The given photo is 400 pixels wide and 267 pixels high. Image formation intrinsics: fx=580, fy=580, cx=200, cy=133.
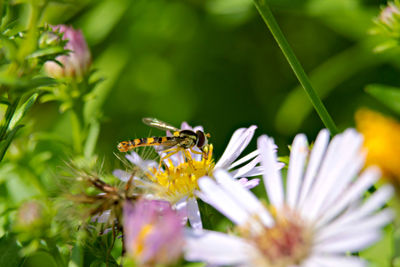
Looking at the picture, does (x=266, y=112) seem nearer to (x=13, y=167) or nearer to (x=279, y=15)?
(x=279, y=15)

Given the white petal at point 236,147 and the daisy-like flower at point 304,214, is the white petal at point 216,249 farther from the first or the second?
the white petal at point 236,147

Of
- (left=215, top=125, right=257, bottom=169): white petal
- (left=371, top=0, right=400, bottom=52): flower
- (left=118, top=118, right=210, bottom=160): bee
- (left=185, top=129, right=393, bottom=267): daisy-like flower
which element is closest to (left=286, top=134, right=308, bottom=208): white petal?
(left=185, top=129, right=393, bottom=267): daisy-like flower

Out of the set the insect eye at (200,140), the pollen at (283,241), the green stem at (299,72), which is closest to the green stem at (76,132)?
the insect eye at (200,140)

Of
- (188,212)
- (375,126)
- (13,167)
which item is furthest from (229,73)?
(375,126)

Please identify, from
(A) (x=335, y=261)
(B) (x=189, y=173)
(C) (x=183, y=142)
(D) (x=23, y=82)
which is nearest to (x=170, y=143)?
(C) (x=183, y=142)

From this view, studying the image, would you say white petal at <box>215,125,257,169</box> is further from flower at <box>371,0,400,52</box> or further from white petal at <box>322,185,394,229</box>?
white petal at <box>322,185,394,229</box>

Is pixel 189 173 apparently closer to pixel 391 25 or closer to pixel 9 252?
pixel 9 252
